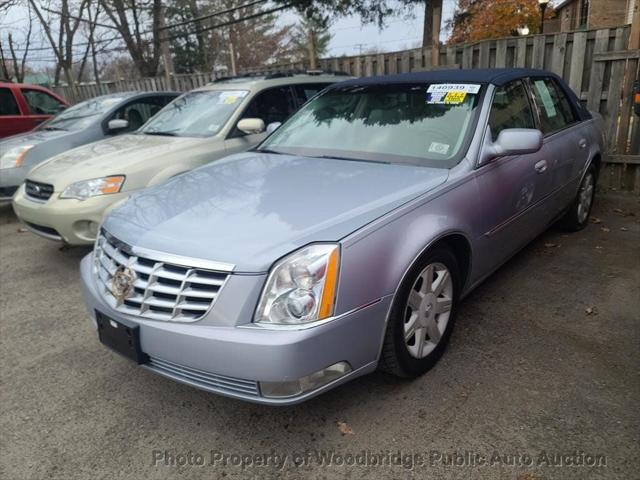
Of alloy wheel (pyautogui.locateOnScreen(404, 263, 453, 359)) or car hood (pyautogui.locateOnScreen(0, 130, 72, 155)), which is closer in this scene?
alloy wheel (pyautogui.locateOnScreen(404, 263, 453, 359))

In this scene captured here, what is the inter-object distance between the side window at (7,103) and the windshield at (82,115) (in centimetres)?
126

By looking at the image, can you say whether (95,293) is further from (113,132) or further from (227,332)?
(113,132)

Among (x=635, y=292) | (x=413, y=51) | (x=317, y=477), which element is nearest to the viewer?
(x=317, y=477)

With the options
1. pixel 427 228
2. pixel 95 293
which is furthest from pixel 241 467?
pixel 427 228

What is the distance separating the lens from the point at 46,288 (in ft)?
13.3

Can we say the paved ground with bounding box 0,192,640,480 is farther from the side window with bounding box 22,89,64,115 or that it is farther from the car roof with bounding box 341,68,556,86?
the side window with bounding box 22,89,64,115

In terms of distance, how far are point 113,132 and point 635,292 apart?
20.0 feet

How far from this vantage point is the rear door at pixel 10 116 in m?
7.62

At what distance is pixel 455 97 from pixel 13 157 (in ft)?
17.5

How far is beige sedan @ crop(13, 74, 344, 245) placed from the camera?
13.4 feet

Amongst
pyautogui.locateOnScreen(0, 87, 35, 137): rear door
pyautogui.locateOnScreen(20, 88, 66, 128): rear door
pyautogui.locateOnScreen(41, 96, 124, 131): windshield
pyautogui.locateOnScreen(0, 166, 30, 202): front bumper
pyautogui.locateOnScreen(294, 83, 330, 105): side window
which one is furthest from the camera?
pyautogui.locateOnScreen(20, 88, 66, 128): rear door

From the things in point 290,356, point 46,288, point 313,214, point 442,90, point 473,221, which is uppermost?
point 442,90

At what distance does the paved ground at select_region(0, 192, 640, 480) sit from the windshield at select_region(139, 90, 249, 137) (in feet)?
7.88

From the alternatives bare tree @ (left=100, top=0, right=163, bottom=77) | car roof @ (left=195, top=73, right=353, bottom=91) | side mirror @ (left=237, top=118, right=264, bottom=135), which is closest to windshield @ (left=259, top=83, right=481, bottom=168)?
side mirror @ (left=237, top=118, right=264, bottom=135)
